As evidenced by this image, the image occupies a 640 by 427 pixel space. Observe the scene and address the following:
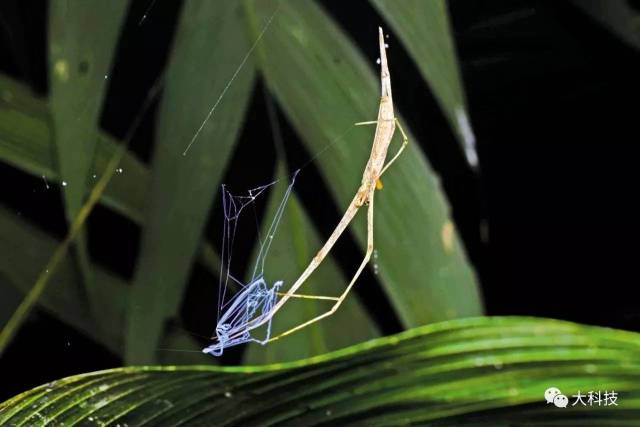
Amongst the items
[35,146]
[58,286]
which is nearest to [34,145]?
[35,146]

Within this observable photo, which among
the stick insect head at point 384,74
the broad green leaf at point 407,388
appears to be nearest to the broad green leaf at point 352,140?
the stick insect head at point 384,74

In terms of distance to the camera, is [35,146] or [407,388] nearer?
[407,388]

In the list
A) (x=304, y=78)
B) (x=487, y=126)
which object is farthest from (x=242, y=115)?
(x=487, y=126)

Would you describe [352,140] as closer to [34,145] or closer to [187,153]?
[187,153]

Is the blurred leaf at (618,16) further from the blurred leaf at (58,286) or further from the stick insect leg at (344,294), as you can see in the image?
the blurred leaf at (58,286)

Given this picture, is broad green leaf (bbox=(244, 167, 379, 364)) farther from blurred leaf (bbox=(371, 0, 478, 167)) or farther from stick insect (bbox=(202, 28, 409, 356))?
blurred leaf (bbox=(371, 0, 478, 167))

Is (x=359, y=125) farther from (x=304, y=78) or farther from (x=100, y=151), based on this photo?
(x=100, y=151)

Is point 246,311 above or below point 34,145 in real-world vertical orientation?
below

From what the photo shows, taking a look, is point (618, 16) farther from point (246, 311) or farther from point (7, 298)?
point (7, 298)
